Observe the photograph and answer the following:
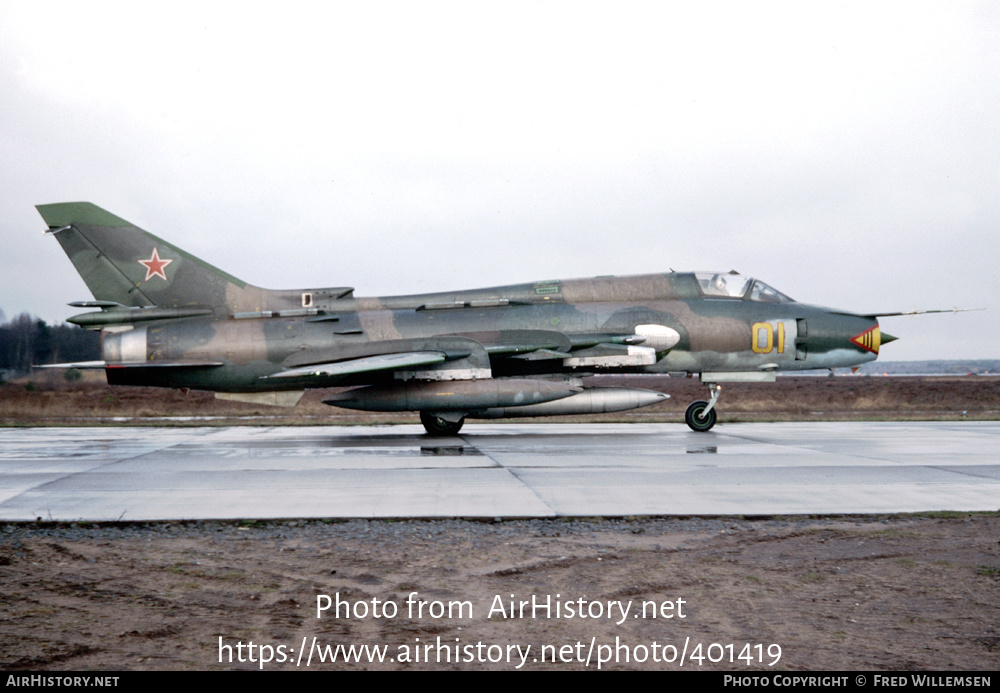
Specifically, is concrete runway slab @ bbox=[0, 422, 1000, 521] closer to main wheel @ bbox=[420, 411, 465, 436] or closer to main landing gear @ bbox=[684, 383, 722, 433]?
main landing gear @ bbox=[684, 383, 722, 433]

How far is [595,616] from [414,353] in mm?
10372

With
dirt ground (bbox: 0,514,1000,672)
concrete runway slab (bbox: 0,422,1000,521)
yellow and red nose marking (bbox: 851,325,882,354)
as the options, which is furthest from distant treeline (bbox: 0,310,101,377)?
yellow and red nose marking (bbox: 851,325,882,354)

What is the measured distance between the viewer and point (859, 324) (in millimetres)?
15406

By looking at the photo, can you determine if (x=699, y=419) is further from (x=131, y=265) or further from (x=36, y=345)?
(x=36, y=345)

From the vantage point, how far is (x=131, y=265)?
14.8 m

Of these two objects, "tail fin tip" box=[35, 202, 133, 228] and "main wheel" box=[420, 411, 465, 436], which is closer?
"tail fin tip" box=[35, 202, 133, 228]

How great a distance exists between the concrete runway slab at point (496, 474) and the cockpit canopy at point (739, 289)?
2943mm

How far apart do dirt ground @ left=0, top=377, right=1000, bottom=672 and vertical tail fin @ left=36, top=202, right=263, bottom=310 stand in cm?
912

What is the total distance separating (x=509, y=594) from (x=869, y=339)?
13413mm

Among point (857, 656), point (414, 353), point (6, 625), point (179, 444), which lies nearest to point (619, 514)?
point (857, 656)

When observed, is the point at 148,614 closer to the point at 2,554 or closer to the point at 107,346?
the point at 2,554

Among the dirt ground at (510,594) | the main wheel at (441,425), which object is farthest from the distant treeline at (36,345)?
the dirt ground at (510,594)

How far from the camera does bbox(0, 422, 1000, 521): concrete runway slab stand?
7203 millimetres

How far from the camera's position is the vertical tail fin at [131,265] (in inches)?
573
